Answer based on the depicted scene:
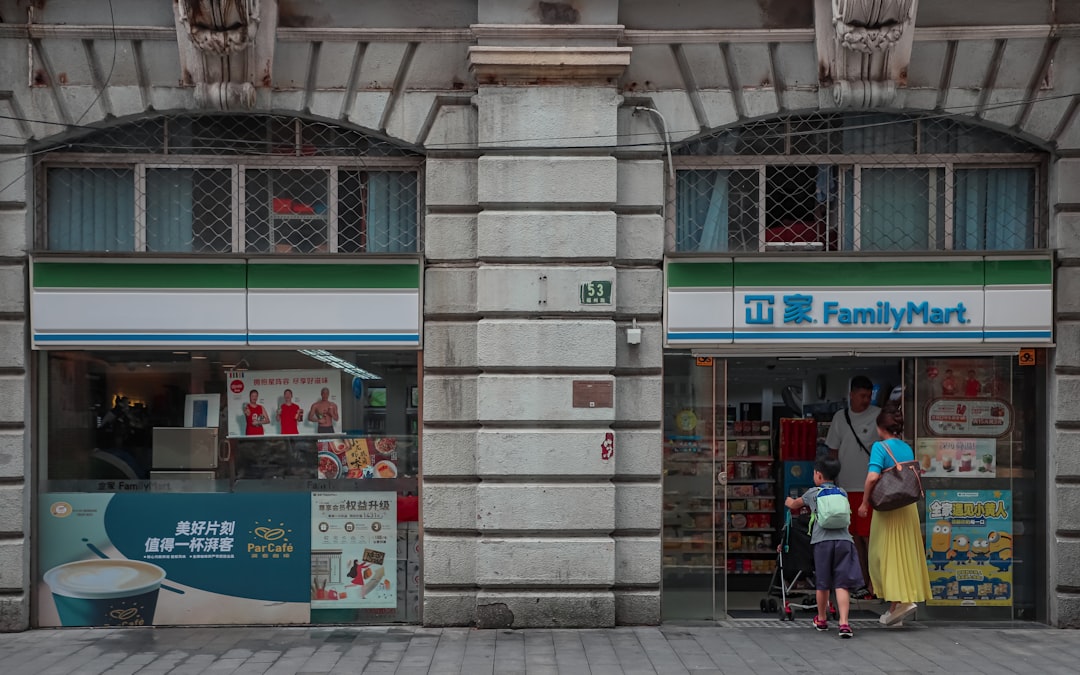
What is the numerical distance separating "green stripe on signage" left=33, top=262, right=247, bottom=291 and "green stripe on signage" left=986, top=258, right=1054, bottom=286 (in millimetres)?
6928

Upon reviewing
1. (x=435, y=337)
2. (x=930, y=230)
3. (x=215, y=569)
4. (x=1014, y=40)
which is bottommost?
(x=215, y=569)

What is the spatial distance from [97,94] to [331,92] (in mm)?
2107

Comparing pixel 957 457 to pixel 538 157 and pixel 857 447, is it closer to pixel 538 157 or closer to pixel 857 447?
pixel 857 447

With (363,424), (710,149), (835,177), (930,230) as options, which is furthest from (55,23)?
(930,230)

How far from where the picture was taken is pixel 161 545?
392 inches

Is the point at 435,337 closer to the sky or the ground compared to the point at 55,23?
closer to the ground

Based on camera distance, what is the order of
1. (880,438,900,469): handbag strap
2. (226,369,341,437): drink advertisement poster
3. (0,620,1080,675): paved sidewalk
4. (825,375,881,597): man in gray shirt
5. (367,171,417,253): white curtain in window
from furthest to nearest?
1. (825,375,881,597): man in gray shirt
2. (367,171,417,253): white curtain in window
3. (226,369,341,437): drink advertisement poster
4. (880,438,900,469): handbag strap
5. (0,620,1080,675): paved sidewalk

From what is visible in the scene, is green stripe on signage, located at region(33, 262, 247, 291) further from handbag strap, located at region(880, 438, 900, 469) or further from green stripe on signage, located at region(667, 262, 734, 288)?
handbag strap, located at region(880, 438, 900, 469)

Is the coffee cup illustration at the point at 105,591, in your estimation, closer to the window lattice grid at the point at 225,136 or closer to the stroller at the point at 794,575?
the window lattice grid at the point at 225,136

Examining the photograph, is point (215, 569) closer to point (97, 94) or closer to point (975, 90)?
point (97, 94)

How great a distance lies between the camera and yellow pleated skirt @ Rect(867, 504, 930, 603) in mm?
9812

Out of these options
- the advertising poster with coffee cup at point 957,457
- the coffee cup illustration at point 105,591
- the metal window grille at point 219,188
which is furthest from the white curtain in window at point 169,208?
the advertising poster with coffee cup at point 957,457

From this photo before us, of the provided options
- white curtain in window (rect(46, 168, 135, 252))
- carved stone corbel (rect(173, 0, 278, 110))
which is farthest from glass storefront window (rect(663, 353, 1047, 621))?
white curtain in window (rect(46, 168, 135, 252))

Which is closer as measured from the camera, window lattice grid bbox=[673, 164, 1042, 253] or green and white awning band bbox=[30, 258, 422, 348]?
green and white awning band bbox=[30, 258, 422, 348]
